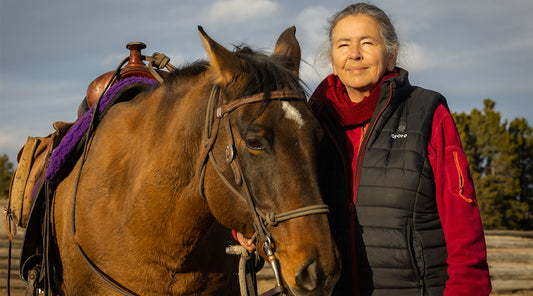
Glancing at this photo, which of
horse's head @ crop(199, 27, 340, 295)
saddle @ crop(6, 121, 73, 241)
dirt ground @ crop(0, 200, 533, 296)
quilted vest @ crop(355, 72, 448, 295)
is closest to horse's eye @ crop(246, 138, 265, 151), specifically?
horse's head @ crop(199, 27, 340, 295)

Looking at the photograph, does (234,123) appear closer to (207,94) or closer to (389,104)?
(207,94)

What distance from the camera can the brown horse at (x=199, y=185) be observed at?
2.13 metres

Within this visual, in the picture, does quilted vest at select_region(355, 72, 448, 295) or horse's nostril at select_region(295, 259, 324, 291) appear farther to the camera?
quilted vest at select_region(355, 72, 448, 295)

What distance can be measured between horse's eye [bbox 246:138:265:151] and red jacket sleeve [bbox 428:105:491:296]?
818mm

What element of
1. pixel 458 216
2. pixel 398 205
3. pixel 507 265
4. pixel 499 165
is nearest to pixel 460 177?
pixel 458 216

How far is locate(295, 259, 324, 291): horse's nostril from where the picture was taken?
6.54 ft

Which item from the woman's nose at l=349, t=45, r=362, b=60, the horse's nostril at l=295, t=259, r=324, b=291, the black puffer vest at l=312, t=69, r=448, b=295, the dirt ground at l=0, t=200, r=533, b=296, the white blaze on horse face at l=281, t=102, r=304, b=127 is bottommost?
the dirt ground at l=0, t=200, r=533, b=296

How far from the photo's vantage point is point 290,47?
2.88 meters

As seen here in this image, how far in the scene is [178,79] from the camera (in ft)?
9.23

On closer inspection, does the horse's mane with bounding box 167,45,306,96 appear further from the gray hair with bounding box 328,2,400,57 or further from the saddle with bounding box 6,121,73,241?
the saddle with bounding box 6,121,73,241

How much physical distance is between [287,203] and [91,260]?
1.46 metres

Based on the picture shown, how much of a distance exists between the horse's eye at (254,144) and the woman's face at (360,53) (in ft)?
2.17

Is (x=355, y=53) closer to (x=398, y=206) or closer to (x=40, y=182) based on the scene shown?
(x=398, y=206)

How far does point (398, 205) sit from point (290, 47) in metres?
1.22
